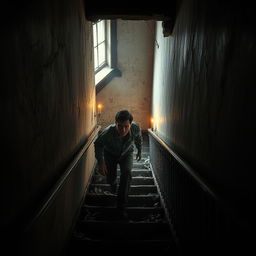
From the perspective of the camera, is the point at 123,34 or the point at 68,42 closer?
the point at 68,42

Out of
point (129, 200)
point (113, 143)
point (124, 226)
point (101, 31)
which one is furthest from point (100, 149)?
point (101, 31)

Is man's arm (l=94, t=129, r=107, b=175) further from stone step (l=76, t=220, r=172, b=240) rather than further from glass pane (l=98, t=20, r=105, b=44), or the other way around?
glass pane (l=98, t=20, r=105, b=44)

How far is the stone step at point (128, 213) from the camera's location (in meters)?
3.78

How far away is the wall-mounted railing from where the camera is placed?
166cm

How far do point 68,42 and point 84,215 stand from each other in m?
2.59

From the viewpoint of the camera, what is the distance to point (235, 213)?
57.4 inches

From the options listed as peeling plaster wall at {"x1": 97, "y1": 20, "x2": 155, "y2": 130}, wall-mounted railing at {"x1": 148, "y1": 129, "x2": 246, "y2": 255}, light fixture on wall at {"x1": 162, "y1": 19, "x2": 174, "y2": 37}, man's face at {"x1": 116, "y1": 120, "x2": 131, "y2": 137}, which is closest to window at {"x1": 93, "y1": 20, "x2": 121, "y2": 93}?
peeling plaster wall at {"x1": 97, "y1": 20, "x2": 155, "y2": 130}

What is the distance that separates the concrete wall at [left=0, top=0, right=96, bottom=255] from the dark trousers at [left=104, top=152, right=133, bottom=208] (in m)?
0.87

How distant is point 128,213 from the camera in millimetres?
3879

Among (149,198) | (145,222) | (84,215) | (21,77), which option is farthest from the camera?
(149,198)

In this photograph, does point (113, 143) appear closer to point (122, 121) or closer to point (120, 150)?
point (120, 150)

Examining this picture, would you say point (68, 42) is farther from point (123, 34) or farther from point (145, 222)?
point (123, 34)

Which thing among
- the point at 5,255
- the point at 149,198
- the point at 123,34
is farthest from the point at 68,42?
the point at 123,34

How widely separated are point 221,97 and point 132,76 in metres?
6.72
